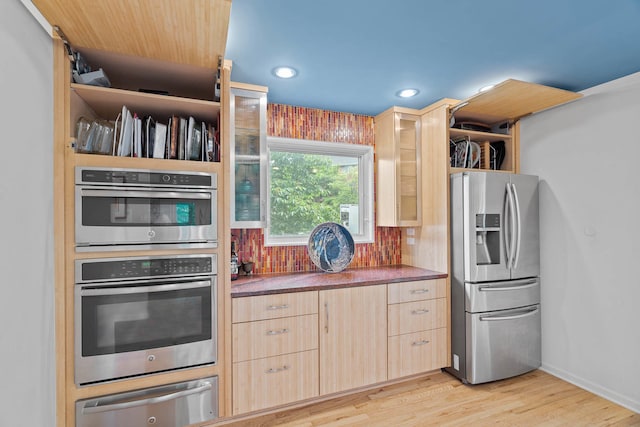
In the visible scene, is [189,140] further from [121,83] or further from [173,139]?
[121,83]

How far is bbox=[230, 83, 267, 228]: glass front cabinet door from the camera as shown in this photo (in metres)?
2.34

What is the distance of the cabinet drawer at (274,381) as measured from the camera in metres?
2.04

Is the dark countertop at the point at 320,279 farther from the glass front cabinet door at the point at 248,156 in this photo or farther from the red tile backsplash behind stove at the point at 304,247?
the glass front cabinet door at the point at 248,156

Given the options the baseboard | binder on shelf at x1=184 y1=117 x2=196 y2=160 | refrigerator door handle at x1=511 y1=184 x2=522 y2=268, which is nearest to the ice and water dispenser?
refrigerator door handle at x1=511 y1=184 x2=522 y2=268

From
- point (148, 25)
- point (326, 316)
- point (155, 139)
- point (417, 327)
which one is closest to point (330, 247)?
point (326, 316)

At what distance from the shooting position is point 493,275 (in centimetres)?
259

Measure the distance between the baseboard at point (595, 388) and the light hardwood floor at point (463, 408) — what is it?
0.15ft

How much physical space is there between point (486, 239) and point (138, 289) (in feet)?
8.47

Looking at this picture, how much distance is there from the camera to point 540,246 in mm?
2834

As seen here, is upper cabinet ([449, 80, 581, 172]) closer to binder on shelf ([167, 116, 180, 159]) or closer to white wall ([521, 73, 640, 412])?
white wall ([521, 73, 640, 412])

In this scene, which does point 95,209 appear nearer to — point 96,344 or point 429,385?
point 96,344

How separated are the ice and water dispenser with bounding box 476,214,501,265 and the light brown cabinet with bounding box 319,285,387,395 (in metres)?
0.86

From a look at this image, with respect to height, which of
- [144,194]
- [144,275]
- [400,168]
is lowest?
[144,275]

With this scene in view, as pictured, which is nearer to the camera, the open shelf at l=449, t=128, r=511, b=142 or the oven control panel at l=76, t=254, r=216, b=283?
the oven control panel at l=76, t=254, r=216, b=283
